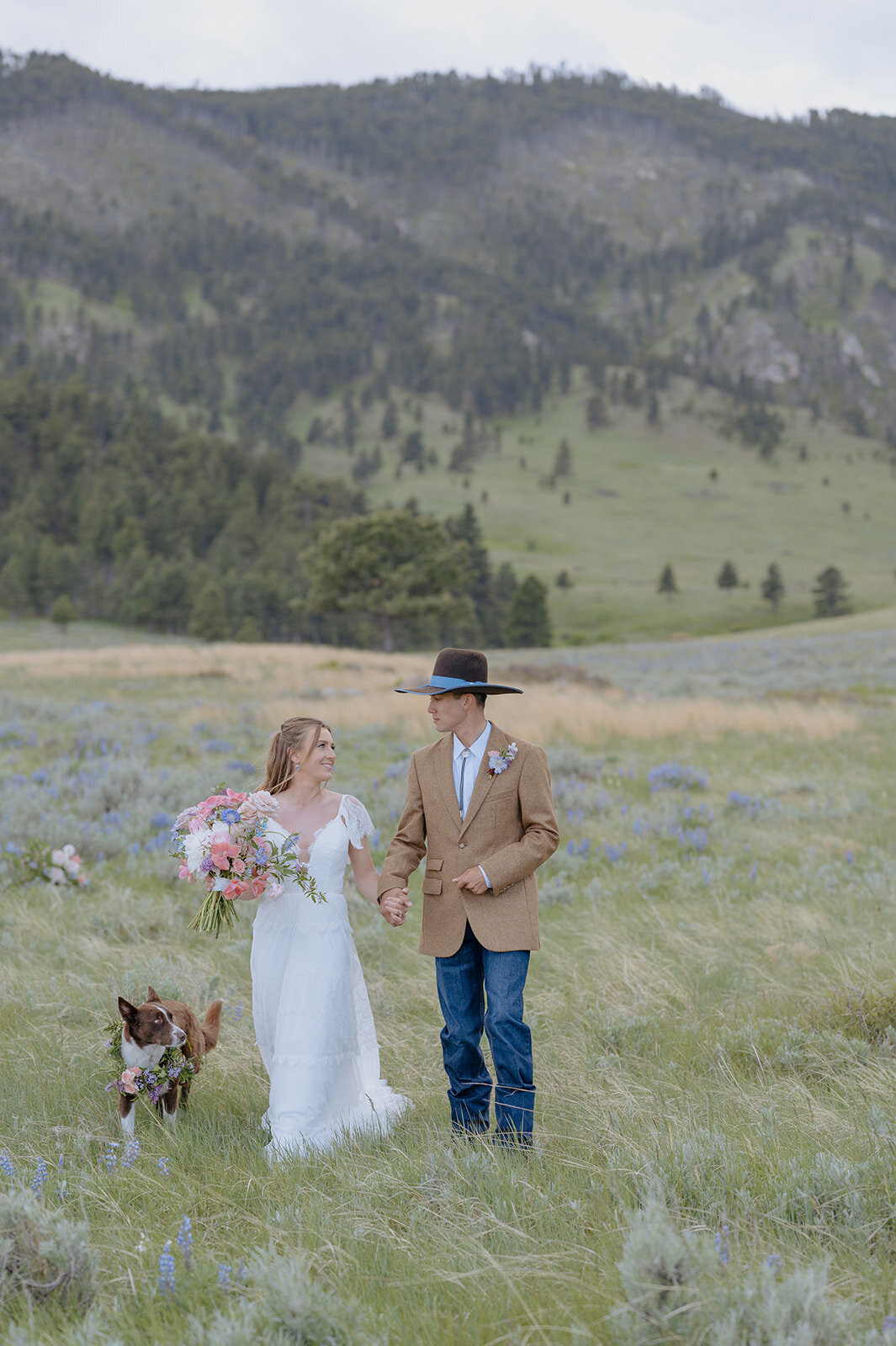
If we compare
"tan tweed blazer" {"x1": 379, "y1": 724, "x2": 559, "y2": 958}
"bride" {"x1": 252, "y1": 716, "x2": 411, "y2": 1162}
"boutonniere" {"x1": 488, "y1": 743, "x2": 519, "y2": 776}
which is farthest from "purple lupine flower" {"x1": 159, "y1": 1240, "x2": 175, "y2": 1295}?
"boutonniere" {"x1": 488, "y1": 743, "x2": 519, "y2": 776}

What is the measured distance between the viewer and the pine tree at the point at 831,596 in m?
92.4

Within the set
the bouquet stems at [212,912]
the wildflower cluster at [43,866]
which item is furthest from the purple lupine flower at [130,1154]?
the wildflower cluster at [43,866]

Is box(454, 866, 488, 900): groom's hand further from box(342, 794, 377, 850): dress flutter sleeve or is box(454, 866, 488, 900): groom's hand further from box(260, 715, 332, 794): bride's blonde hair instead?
box(260, 715, 332, 794): bride's blonde hair

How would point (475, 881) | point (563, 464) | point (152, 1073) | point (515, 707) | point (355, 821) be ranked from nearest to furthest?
point (475, 881), point (152, 1073), point (355, 821), point (515, 707), point (563, 464)

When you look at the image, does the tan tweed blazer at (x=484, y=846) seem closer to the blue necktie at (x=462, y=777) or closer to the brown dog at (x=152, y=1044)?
the blue necktie at (x=462, y=777)

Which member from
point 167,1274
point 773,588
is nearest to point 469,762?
point 167,1274

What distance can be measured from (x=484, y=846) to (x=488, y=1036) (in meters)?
0.82

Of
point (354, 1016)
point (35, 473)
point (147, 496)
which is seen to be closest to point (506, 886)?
point (354, 1016)

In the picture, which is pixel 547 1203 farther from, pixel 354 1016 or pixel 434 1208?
pixel 354 1016

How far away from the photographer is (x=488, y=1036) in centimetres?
407

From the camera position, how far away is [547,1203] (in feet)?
9.90

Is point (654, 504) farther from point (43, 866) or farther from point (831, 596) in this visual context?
point (43, 866)

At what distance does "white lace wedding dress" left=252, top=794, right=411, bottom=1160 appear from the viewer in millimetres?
4078

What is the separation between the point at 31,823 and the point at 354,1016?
19.3 ft
